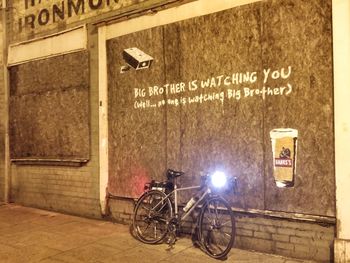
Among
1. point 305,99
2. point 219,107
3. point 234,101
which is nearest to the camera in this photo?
point 305,99

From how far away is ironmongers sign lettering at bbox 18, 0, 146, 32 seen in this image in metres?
7.61

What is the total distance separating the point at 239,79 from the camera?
5.85m

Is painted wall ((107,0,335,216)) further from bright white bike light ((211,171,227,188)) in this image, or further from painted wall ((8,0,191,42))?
painted wall ((8,0,191,42))

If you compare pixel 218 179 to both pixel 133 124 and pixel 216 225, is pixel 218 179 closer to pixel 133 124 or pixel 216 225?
pixel 216 225

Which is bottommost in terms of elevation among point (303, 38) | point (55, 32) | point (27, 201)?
point (27, 201)

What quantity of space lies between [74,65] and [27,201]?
10.8ft

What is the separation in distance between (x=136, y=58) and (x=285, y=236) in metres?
3.73

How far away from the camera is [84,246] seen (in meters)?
6.14

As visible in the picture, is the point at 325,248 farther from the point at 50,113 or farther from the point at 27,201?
the point at 27,201

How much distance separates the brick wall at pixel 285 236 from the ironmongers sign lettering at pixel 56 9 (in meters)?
4.15

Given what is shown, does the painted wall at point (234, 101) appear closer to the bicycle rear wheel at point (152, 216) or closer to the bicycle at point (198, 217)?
the bicycle at point (198, 217)

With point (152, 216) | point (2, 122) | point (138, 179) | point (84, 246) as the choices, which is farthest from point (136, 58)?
point (2, 122)

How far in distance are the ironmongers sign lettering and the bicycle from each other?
3327 millimetres

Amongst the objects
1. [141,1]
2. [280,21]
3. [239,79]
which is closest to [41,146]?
[141,1]
